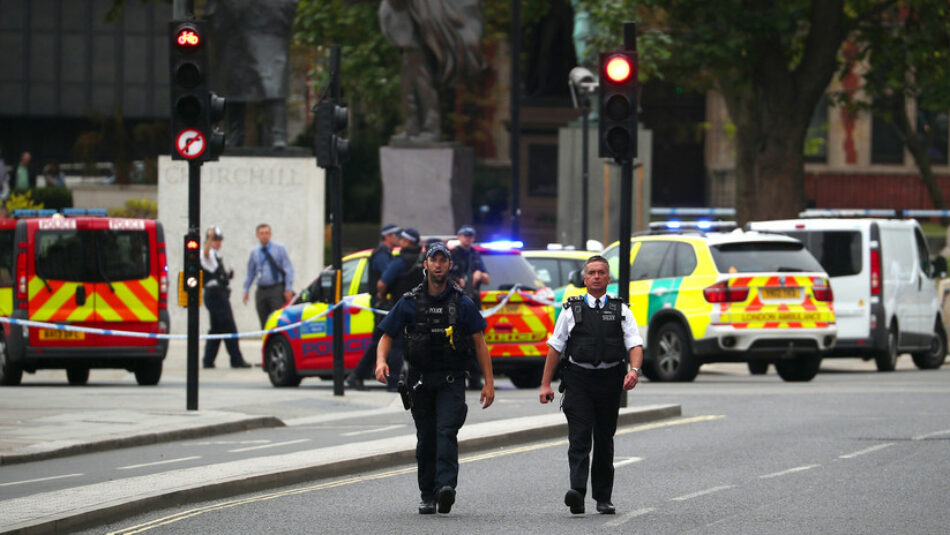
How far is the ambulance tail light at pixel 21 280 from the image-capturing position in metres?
21.4

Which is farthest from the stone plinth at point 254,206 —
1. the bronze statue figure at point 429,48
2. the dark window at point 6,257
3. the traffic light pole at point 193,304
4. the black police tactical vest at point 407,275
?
the traffic light pole at point 193,304

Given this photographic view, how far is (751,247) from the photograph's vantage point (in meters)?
22.3

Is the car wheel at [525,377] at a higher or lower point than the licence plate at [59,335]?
lower

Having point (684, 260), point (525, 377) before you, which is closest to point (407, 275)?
point (525, 377)

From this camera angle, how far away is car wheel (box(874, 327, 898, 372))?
2495 centimetres

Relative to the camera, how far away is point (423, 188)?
32.0 m

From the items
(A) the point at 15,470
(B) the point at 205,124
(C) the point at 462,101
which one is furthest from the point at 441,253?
(C) the point at 462,101

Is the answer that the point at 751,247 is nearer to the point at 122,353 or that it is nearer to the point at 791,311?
the point at 791,311

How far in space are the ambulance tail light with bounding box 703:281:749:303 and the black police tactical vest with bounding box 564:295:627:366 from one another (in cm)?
1102

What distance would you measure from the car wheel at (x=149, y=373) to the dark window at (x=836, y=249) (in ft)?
27.3

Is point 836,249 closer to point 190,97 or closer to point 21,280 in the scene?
point 21,280

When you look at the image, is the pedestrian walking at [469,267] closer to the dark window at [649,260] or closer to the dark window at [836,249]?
the dark window at [649,260]

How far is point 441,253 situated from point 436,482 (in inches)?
51.9

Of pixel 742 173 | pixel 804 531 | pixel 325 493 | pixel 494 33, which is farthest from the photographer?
pixel 494 33
